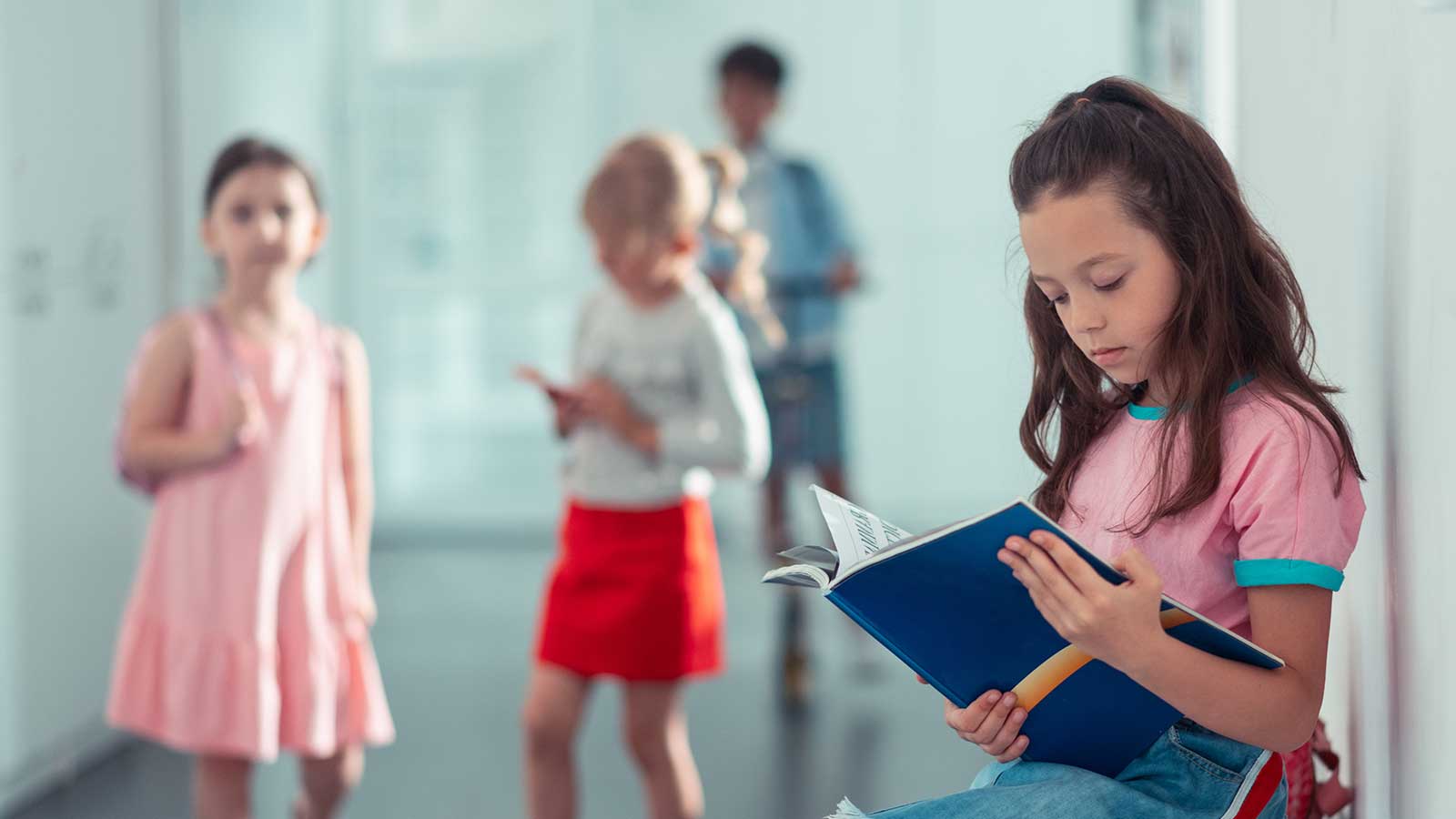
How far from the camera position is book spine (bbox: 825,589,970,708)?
1131 mm

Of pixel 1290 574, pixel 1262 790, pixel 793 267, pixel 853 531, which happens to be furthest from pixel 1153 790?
pixel 793 267

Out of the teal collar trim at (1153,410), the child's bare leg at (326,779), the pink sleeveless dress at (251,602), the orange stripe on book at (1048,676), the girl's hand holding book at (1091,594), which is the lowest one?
the child's bare leg at (326,779)

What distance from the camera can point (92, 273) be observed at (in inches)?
138

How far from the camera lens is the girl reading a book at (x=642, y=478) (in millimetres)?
2463

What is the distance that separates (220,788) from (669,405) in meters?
0.98

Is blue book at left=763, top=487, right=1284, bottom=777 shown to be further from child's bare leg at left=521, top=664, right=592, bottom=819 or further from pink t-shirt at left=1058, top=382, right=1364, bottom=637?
child's bare leg at left=521, top=664, right=592, bottom=819

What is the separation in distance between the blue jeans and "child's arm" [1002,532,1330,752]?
0.07 m

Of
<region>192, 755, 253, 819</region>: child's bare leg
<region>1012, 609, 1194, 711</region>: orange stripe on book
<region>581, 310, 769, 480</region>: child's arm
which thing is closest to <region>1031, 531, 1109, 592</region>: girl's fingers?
<region>1012, 609, 1194, 711</region>: orange stripe on book

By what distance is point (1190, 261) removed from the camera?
3.88ft

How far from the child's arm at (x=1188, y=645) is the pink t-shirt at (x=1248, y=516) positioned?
3 cm

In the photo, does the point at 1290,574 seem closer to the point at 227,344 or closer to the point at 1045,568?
the point at 1045,568

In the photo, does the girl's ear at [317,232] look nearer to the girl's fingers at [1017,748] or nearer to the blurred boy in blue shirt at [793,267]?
the blurred boy in blue shirt at [793,267]

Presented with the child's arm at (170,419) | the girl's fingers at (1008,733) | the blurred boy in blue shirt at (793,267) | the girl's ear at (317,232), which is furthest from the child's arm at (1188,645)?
the blurred boy in blue shirt at (793,267)

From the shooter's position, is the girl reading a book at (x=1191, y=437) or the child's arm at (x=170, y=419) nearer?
the girl reading a book at (x=1191, y=437)
